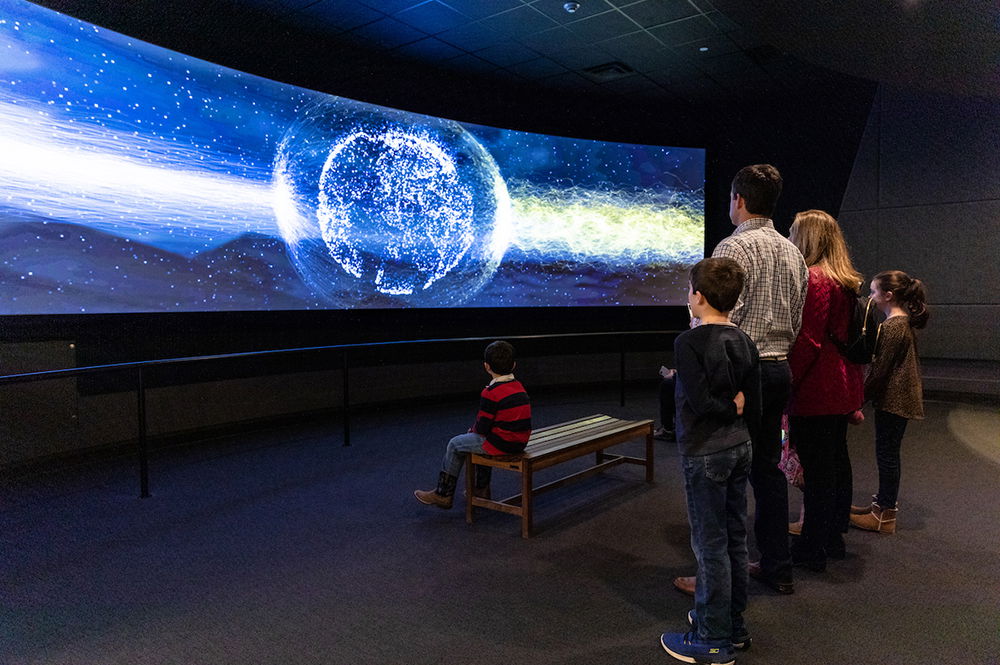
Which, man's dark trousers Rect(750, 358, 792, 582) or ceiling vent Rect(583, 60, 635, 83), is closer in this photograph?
man's dark trousers Rect(750, 358, 792, 582)

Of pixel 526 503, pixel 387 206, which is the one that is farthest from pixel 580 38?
pixel 526 503

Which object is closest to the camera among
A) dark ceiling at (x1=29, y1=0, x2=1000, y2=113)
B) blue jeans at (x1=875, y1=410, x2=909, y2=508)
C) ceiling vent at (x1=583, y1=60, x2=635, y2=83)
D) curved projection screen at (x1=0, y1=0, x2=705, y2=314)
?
blue jeans at (x1=875, y1=410, x2=909, y2=508)

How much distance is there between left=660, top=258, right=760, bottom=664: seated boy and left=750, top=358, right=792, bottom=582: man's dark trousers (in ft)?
0.90

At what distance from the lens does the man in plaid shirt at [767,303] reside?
2.31 m

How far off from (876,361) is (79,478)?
190 inches

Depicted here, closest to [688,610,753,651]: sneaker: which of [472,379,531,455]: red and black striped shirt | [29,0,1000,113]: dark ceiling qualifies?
[472,379,531,455]: red and black striped shirt

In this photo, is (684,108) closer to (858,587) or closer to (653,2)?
(653,2)

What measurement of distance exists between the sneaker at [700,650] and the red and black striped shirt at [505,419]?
1.29m

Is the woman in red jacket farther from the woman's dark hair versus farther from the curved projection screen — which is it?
the curved projection screen

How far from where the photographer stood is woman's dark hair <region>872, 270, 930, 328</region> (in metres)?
3.13

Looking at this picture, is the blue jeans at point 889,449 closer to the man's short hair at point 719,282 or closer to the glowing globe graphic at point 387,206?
the man's short hair at point 719,282

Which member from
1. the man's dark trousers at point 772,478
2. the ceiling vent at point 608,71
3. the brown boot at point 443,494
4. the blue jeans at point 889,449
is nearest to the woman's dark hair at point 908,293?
the blue jeans at point 889,449

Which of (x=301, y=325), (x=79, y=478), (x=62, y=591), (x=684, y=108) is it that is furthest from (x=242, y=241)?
(x=684, y=108)

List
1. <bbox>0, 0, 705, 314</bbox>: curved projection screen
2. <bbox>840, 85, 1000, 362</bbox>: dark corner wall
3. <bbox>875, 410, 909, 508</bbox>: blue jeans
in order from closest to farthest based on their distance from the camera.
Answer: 1. <bbox>875, 410, 909, 508</bbox>: blue jeans
2. <bbox>0, 0, 705, 314</bbox>: curved projection screen
3. <bbox>840, 85, 1000, 362</bbox>: dark corner wall
